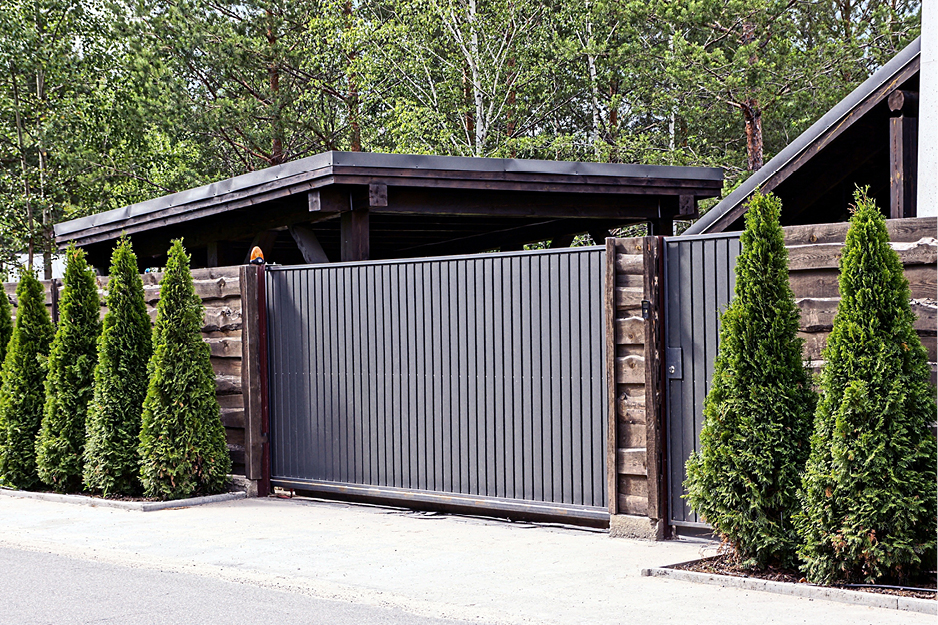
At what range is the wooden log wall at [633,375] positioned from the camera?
7445 millimetres

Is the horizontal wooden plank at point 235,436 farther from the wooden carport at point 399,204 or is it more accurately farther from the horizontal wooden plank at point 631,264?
the horizontal wooden plank at point 631,264

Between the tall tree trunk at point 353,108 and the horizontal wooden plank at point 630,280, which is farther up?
the tall tree trunk at point 353,108

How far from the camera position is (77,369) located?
10.7 m

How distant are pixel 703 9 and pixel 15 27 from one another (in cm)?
1716

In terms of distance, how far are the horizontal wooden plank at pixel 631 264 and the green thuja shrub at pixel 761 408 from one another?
121 cm

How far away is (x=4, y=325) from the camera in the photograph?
12.0 metres

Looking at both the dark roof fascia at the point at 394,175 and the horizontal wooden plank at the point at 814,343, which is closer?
the horizontal wooden plank at the point at 814,343

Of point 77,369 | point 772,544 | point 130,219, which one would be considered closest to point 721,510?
point 772,544

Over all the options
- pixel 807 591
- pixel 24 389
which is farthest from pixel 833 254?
pixel 24 389

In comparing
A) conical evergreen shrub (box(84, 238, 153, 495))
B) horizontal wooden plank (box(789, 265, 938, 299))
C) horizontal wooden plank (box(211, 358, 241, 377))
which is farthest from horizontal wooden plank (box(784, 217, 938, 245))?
conical evergreen shrub (box(84, 238, 153, 495))

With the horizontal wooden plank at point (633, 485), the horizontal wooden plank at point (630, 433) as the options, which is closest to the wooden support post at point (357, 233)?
the horizontal wooden plank at point (630, 433)

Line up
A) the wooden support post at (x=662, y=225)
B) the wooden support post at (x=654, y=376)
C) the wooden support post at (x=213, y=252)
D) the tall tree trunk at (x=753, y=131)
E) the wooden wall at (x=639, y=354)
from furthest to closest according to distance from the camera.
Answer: the tall tree trunk at (x=753, y=131), the wooden support post at (x=213, y=252), the wooden support post at (x=662, y=225), the wooden support post at (x=654, y=376), the wooden wall at (x=639, y=354)

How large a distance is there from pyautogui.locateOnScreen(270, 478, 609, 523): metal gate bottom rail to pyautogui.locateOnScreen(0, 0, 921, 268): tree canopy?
15.6 m

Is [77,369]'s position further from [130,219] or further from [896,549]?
[896,549]
